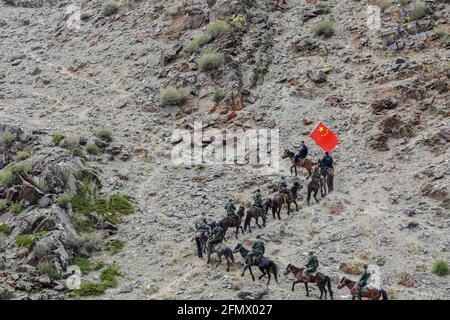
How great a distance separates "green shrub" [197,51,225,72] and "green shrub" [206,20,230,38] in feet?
8.57

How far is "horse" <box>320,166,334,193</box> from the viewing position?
25109 millimetres

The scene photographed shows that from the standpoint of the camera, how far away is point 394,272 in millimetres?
19578

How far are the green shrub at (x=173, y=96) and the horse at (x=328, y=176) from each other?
11.0 meters

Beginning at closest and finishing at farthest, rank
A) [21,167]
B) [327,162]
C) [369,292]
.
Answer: [369,292] < [21,167] < [327,162]

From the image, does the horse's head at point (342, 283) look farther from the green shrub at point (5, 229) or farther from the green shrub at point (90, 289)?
the green shrub at point (5, 229)

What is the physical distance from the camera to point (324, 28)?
36281mm

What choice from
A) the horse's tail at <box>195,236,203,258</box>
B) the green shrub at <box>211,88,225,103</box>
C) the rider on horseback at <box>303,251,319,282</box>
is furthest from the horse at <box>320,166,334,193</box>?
the green shrub at <box>211,88,225,103</box>

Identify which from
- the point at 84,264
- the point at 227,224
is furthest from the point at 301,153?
the point at 84,264

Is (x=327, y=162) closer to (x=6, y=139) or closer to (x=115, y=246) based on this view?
(x=115, y=246)

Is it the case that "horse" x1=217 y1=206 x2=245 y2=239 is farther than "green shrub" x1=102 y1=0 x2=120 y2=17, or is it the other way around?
"green shrub" x1=102 y1=0 x2=120 y2=17

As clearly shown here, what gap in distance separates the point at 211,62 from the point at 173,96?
3109 millimetres

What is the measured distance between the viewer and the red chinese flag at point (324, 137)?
26375mm

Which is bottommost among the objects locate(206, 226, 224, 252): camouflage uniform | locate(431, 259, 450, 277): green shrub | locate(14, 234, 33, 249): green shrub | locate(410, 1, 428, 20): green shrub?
locate(431, 259, 450, 277): green shrub

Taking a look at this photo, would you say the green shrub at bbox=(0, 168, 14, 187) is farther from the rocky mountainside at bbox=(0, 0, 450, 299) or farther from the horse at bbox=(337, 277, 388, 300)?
the horse at bbox=(337, 277, 388, 300)
